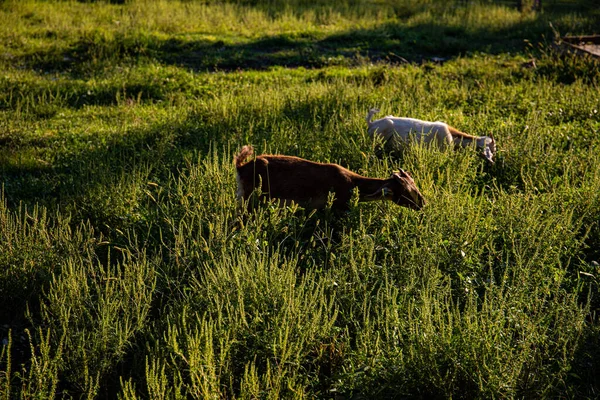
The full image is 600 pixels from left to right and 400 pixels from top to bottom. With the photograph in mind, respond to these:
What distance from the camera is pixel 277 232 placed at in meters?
5.16

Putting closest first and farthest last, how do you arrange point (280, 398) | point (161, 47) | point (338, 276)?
1. point (280, 398)
2. point (338, 276)
3. point (161, 47)

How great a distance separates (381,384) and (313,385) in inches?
15.5

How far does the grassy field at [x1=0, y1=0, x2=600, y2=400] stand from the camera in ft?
12.2

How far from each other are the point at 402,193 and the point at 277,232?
3.62 ft

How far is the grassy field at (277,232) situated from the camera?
372 cm

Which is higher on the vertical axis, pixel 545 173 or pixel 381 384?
pixel 545 173

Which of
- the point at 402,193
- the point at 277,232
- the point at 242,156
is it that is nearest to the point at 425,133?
the point at 402,193

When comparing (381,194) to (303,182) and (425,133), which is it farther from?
(425,133)

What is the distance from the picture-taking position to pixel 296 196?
564cm

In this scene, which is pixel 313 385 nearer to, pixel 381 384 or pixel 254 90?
pixel 381 384

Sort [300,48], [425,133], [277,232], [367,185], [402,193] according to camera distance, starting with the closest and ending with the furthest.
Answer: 1. [277,232]
2. [402,193]
3. [367,185]
4. [425,133]
5. [300,48]

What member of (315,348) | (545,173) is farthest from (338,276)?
Result: (545,173)

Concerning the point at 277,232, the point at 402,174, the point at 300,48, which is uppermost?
the point at 300,48

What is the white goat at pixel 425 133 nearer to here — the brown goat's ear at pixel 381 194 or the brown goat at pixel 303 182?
the brown goat at pixel 303 182
